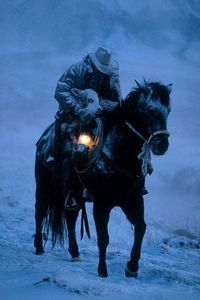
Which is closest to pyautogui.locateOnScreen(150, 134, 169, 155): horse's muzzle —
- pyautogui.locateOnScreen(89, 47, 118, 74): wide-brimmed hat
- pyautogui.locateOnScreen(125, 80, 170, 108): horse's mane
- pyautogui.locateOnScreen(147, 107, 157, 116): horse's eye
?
pyautogui.locateOnScreen(147, 107, 157, 116): horse's eye

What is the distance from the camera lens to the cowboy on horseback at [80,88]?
23.1 ft

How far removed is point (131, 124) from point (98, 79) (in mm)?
1387

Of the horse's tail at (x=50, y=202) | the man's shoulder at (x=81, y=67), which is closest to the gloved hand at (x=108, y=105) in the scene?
the man's shoulder at (x=81, y=67)

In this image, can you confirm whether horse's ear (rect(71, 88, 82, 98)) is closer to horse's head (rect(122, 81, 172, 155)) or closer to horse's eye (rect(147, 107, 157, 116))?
horse's head (rect(122, 81, 172, 155))

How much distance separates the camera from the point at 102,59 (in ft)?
23.3

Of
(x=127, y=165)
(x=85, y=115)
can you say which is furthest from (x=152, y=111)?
(x=85, y=115)

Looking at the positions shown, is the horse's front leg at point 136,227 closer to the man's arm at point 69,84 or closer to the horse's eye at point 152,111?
the horse's eye at point 152,111

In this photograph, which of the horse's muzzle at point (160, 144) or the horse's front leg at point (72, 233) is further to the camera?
the horse's front leg at point (72, 233)

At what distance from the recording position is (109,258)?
8.02m

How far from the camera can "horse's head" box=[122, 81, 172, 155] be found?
5.56 metres

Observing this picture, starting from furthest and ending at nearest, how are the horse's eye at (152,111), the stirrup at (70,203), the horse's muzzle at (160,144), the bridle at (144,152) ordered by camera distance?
the stirrup at (70,203), the bridle at (144,152), the horse's eye at (152,111), the horse's muzzle at (160,144)

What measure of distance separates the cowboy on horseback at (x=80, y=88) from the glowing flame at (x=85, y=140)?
1.20 ft

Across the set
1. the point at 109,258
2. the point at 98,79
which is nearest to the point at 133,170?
the point at 98,79

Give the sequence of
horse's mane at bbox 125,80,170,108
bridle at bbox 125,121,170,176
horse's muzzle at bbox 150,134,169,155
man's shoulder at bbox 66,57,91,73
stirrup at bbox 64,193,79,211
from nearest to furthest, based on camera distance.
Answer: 1. horse's muzzle at bbox 150,134,169,155
2. horse's mane at bbox 125,80,170,108
3. bridle at bbox 125,121,170,176
4. man's shoulder at bbox 66,57,91,73
5. stirrup at bbox 64,193,79,211
